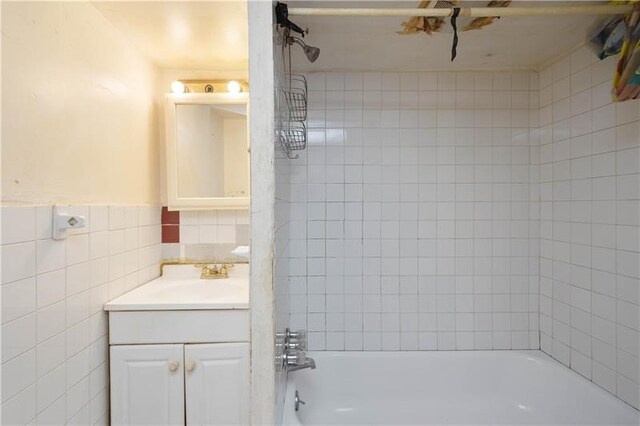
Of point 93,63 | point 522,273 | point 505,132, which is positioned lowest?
point 522,273

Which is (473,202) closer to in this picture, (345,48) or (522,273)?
(522,273)

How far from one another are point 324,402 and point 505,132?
1.79 metres

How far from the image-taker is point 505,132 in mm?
1793

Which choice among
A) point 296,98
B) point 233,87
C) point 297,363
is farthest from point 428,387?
point 233,87

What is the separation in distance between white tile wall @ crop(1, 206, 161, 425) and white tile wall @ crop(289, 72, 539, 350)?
894 mm

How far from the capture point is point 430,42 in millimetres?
1473

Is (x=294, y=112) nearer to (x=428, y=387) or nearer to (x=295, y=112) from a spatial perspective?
(x=295, y=112)

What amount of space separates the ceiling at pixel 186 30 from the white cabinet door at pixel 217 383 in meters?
1.51

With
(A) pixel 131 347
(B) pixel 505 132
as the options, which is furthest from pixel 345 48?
(A) pixel 131 347

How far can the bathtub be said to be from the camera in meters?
1.66

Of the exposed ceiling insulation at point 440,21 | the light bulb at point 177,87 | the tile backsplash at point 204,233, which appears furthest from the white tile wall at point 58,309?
the exposed ceiling insulation at point 440,21

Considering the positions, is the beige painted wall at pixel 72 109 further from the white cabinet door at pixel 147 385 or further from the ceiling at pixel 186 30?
the white cabinet door at pixel 147 385

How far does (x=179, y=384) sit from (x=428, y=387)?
4.22ft

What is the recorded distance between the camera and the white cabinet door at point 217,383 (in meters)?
1.50
